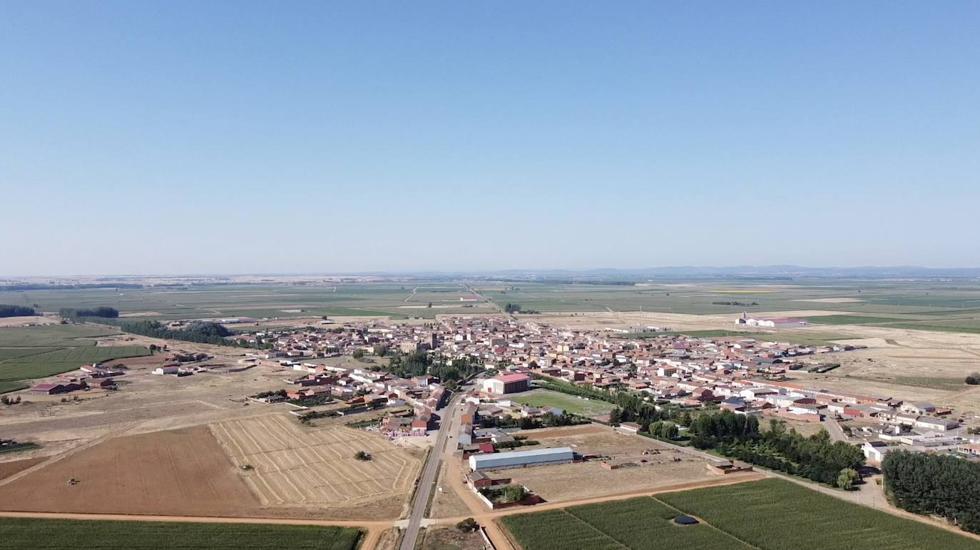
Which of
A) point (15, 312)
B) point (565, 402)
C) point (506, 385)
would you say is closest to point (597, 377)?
point (565, 402)

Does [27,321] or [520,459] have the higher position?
[27,321]

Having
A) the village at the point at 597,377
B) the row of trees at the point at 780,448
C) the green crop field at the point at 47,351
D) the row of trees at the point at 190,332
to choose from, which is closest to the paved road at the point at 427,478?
the village at the point at 597,377

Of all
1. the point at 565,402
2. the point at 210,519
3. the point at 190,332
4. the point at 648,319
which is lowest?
the point at 565,402

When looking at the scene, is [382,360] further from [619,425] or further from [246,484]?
[246,484]

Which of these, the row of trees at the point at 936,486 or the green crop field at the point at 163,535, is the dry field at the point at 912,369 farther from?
the green crop field at the point at 163,535

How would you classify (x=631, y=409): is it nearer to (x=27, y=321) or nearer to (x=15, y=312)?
(x=27, y=321)

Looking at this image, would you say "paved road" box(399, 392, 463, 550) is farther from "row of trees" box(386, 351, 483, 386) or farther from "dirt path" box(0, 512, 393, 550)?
"row of trees" box(386, 351, 483, 386)

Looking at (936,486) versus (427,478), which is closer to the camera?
(936,486)
